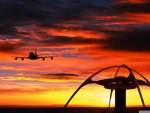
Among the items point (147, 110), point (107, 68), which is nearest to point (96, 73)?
point (107, 68)

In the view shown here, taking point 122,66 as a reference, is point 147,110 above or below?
below

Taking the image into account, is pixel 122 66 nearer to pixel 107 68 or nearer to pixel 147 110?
pixel 107 68

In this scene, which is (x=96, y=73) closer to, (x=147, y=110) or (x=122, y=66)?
(x=122, y=66)

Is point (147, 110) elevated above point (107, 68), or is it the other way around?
point (107, 68)

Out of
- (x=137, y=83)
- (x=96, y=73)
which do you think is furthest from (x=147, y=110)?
(x=96, y=73)

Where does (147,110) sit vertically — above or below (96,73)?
below

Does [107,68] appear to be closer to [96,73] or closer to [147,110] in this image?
[96,73]

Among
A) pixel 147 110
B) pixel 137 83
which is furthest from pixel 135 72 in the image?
pixel 147 110
